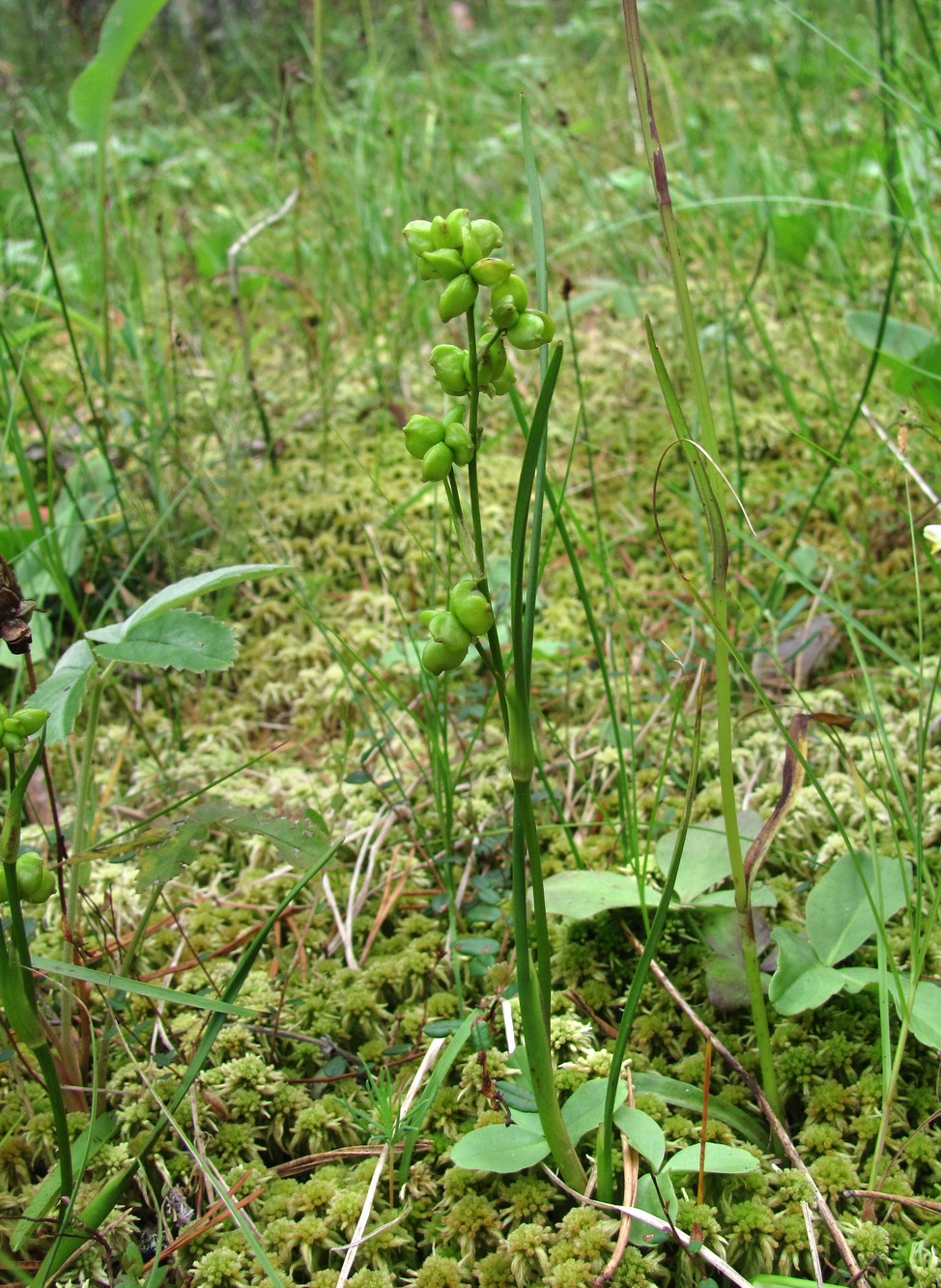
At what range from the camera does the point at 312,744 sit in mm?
1728

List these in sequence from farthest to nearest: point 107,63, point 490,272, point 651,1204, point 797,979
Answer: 1. point 107,63
2. point 797,979
3. point 651,1204
4. point 490,272

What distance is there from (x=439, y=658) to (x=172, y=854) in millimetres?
388

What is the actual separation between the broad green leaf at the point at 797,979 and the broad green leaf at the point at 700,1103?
0.38ft

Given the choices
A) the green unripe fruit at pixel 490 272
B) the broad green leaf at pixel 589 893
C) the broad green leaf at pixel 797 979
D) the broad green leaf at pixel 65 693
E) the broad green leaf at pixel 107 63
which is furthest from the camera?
the broad green leaf at pixel 107 63

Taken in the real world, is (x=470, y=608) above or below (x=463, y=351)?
below

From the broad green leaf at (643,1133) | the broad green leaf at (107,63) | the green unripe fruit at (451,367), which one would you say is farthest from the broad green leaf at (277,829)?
the broad green leaf at (107,63)

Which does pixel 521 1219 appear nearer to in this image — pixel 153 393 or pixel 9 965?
pixel 9 965

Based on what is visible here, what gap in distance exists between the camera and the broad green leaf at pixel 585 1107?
36.2 inches

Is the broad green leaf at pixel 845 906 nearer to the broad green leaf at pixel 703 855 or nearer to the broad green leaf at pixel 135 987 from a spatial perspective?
the broad green leaf at pixel 703 855

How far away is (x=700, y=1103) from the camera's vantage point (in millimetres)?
1001

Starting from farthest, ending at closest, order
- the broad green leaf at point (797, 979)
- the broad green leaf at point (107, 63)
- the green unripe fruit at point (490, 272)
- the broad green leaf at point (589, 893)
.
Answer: the broad green leaf at point (107, 63) < the broad green leaf at point (589, 893) < the broad green leaf at point (797, 979) < the green unripe fruit at point (490, 272)

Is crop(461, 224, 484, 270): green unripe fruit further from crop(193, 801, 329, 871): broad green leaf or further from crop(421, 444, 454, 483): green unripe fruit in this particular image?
crop(193, 801, 329, 871): broad green leaf

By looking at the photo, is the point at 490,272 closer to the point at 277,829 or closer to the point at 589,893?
the point at 277,829

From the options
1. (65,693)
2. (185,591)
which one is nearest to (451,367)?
(185,591)
